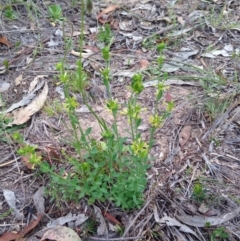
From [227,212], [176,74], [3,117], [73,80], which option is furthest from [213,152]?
[3,117]

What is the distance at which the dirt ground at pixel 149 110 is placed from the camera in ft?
6.02

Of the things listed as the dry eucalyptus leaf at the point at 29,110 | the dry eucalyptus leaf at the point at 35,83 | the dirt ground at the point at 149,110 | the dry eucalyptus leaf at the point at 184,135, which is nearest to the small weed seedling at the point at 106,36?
the dirt ground at the point at 149,110

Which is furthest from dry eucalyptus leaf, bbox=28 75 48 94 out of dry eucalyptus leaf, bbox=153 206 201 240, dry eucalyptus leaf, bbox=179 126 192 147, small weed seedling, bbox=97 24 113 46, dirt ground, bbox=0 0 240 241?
dry eucalyptus leaf, bbox=153 206 201 240

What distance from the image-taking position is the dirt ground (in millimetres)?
1835

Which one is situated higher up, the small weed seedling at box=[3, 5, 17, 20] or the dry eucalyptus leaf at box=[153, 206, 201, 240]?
the small weed seedling at box=[3, 5, 17, 20]

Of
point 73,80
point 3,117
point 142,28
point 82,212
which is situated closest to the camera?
point 82,212

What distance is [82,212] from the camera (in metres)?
1.85

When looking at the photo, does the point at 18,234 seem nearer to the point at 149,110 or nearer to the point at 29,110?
the point at 29,110

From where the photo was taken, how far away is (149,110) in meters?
2.31

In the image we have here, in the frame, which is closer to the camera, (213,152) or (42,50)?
(213,152)

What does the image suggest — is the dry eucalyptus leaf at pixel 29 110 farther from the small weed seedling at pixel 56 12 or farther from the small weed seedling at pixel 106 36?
the small weed seedling at pixel 106 36

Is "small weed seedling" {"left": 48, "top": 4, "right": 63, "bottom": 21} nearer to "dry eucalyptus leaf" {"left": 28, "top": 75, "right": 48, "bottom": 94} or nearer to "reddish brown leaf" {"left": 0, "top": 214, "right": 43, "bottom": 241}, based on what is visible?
"dry eucalyptus leaf" {"left": 28, "top": 75, "right": 48, "bottom": 94}

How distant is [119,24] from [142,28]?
150mm

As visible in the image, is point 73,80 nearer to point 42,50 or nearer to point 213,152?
point 42,50
